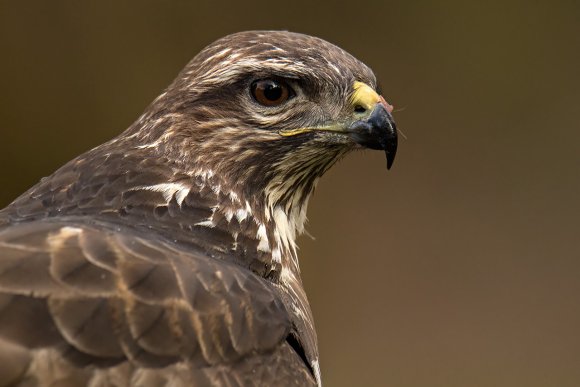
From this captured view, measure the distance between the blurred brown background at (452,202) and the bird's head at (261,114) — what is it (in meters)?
2.95

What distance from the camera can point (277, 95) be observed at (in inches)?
114

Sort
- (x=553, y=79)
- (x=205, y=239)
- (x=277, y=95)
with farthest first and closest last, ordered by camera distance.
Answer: (x=553, y=79) → (x=277, y=95) → (x=205, y=239)

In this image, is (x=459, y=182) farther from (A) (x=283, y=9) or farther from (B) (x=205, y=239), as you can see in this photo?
(B) (x=205, y=239)

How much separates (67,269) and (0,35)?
3.58 meters

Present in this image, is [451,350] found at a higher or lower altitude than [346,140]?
lower

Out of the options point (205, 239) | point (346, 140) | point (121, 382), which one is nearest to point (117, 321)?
point (121, 382)

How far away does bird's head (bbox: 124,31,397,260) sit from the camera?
2891 millimetres

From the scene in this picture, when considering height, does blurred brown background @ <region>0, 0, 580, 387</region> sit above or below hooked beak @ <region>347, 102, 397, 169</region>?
below

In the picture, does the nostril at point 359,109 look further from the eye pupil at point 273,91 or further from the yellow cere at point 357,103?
the eye pupil at point 273,91

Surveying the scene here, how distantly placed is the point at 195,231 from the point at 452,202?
358 cm

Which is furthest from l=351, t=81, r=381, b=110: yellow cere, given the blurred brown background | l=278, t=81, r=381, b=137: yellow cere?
the blurred brown background

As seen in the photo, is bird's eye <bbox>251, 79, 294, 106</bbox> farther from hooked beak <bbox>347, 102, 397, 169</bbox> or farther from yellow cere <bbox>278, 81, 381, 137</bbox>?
hooked beak <bbox>347, 102, 397, 169</bbox>

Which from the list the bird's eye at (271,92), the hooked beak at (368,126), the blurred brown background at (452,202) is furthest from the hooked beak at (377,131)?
the blurred brown background at (452,202)

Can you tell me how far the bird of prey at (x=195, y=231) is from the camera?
7.18 feet
